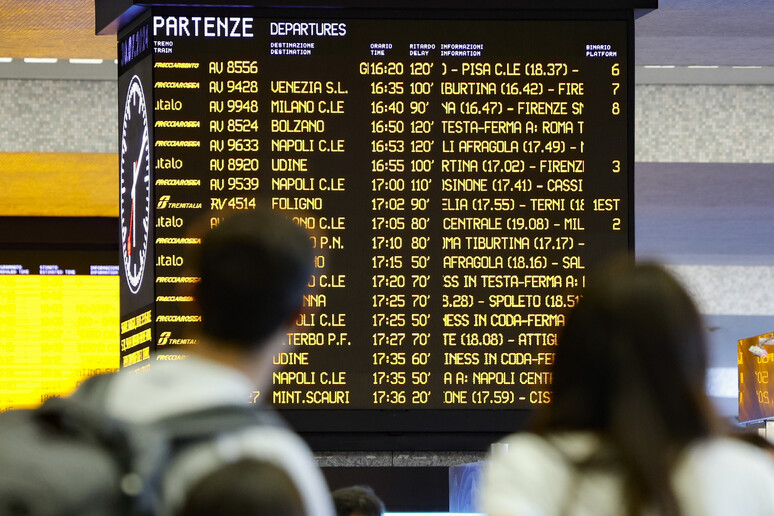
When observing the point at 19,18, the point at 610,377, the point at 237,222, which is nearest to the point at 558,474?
the point at 610,377

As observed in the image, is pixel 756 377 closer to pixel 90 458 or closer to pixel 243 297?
pixel 243 297

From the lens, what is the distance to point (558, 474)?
137cm

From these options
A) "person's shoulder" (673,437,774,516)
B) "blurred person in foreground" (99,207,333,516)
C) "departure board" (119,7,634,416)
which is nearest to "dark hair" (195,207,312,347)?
"blurred person in foreground" (99,207,333,516)

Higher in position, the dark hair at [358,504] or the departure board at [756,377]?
the dark hair at [358,504]

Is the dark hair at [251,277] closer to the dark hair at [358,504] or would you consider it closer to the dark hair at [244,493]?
the dark hair at [244,493]

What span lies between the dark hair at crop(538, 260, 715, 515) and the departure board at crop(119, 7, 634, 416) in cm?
306

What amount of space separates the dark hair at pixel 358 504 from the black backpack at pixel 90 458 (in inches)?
92.9

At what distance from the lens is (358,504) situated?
3672 millimetres

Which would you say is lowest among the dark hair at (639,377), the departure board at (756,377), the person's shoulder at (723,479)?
the departure board at (756,377)

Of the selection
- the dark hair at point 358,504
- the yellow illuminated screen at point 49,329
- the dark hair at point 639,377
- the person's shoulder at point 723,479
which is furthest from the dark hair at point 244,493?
the yellow illuminated screen at point 49,329

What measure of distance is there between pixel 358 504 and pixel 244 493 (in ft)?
8.26

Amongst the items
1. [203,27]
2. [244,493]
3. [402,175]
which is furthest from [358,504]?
[244,493]

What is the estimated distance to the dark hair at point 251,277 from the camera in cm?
153

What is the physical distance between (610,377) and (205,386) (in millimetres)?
492
